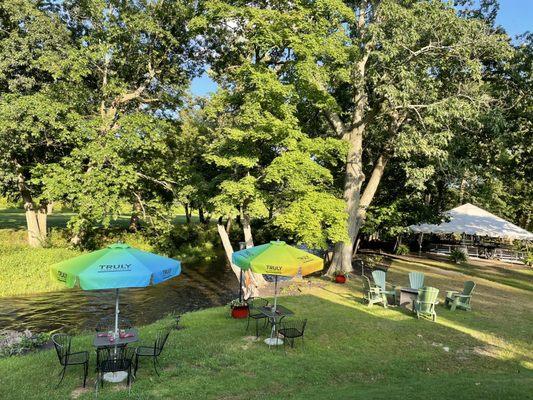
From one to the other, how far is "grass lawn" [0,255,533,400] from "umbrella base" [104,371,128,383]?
0.22m

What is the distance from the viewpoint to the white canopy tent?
28.2m

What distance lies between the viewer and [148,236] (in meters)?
29.8

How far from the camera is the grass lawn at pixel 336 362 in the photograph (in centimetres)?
730

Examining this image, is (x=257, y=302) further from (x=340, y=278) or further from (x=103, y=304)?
(x=103, y=304)

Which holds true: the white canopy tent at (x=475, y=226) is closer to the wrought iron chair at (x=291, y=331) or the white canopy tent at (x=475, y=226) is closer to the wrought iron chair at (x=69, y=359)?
the wrought iron chair at (x=291, y=331)

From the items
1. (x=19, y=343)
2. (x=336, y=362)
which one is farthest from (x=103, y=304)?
(x=336, y=362)

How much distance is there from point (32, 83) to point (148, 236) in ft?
42.8

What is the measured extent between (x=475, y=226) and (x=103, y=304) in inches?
1001

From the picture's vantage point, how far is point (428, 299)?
1284 cm

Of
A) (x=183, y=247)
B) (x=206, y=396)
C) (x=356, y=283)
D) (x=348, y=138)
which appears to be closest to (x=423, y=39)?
(x=348, y=138)

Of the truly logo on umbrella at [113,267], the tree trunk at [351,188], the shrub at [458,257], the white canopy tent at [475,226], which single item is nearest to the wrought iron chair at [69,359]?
the truly logo on umbrella at [113,267]

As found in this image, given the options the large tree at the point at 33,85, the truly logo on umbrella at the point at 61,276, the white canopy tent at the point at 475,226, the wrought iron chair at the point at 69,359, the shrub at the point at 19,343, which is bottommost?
the shrub at the point at 19,343

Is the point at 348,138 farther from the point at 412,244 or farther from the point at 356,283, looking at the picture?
the point at 412,244

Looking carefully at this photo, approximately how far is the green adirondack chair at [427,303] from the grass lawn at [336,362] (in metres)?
0.35
